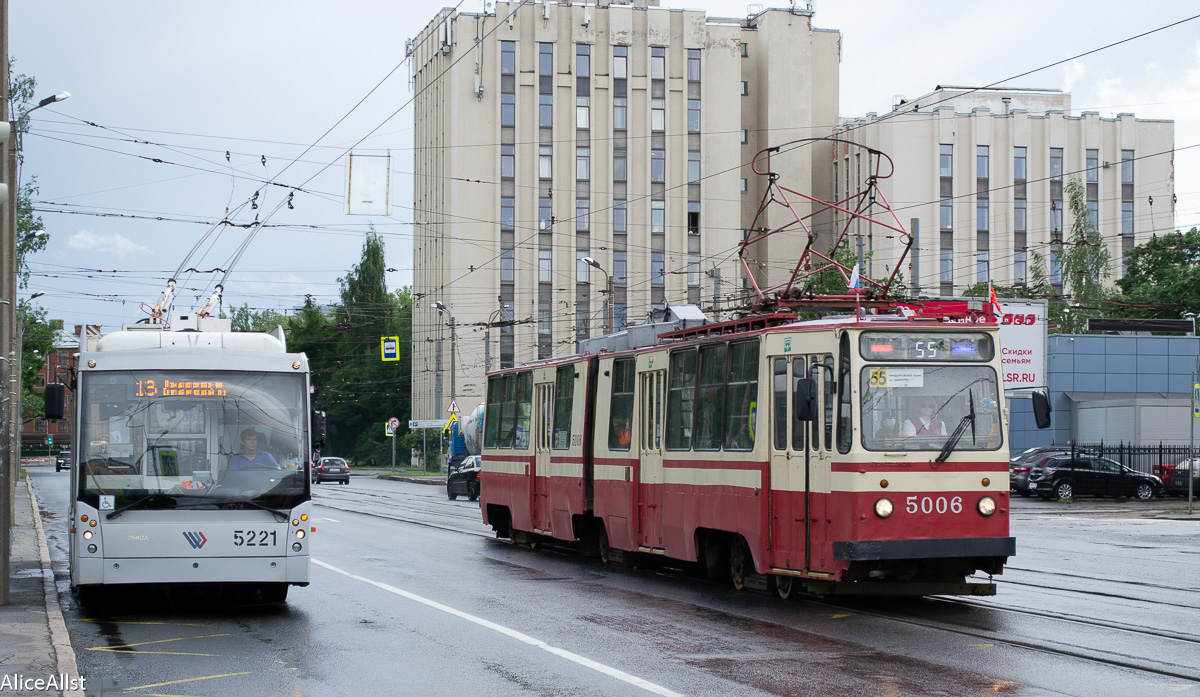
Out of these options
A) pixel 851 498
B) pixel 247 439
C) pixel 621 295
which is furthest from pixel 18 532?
pixel 621 295

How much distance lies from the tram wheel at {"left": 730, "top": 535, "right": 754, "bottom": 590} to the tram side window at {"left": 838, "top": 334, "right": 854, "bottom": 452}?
2285 mm

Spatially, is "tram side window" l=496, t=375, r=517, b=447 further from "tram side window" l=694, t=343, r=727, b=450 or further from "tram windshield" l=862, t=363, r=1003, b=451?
"tram windshield" l=862, t=363, r=1003, b=451

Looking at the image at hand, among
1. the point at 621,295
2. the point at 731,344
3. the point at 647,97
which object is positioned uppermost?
the point at 647,97

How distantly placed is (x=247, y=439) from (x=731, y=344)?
5.22 metres

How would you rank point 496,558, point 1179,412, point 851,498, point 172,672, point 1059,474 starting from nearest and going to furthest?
point 172,672 → point 851,498 → point 496,558 → point 1059,474 → point 1179,412

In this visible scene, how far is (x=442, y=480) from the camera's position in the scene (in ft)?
197

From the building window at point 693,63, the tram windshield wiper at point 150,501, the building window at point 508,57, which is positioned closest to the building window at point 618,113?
the building window at point 693,63

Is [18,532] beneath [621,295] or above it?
beneath

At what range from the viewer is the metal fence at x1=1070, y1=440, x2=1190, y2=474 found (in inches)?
1732

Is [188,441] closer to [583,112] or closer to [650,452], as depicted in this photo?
[650,452]

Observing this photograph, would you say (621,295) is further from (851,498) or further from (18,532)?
(851,498)

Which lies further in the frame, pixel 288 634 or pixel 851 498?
pixel 851 498

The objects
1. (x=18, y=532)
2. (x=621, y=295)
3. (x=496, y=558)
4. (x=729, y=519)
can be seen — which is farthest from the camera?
(x=621, y=295)

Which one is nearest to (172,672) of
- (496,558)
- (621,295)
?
(496,558)
